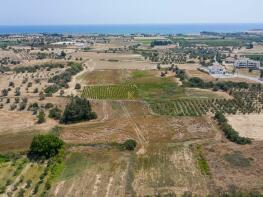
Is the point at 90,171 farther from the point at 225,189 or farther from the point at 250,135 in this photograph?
the point at 250,135

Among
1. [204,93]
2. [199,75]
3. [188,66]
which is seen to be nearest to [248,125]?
[204,93]

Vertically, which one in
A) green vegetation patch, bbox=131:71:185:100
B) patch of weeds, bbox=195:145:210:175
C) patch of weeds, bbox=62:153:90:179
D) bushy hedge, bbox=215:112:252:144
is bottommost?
green vegetation patch, bbox=131:71:185:100

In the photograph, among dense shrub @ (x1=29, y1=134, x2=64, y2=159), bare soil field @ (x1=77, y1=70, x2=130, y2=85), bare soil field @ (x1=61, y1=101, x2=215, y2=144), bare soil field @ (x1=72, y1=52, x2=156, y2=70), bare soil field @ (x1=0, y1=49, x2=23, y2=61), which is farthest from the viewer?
bare soil field @ (x1=0, y1=49, x2=23, y2=61)

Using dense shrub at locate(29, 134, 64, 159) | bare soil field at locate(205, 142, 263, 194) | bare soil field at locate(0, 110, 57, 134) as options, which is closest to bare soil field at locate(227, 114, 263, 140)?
bare soil field at locate(205, 142, 263, 194)

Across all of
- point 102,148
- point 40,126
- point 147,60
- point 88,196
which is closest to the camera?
point 88,196

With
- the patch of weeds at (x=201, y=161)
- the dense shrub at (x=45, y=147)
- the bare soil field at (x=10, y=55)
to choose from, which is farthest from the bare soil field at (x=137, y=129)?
the bare soil field at (x=10, y=55)

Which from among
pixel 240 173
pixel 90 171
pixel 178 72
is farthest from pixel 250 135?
pixel 178 72

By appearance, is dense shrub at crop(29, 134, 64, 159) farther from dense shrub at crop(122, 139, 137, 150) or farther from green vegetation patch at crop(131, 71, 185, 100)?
green vegetation patch at crop(131, 71, 185, 100)
